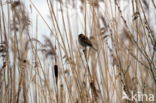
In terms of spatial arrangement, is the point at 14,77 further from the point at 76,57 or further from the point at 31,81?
the point at 76,57

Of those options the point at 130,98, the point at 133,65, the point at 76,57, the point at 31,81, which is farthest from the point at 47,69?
the point at 130,98

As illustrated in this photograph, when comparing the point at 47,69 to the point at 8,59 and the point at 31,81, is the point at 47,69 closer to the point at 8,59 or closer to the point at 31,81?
the point at 31,81

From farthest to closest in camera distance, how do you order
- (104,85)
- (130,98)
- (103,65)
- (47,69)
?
1. (47,69)
2. (103,65)
3. (104,85)
4. (130,98)

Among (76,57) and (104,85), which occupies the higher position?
(76,57)

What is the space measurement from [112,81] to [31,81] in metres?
0.47

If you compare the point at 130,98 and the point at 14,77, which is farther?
the point at 14,77

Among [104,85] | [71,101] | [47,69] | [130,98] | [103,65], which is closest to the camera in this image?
[130,98]

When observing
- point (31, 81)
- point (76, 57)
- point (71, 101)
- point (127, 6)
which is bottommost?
point (71, 101)

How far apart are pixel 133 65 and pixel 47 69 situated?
55 cm

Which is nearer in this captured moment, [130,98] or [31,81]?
[130,98]

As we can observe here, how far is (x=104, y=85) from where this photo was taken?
53.9 inches

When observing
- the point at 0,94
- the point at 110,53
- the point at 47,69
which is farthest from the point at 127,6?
the point at 0,94

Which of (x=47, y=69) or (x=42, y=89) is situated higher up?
(x=47, y=69)

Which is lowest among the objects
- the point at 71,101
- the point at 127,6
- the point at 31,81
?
the point at 71,101
